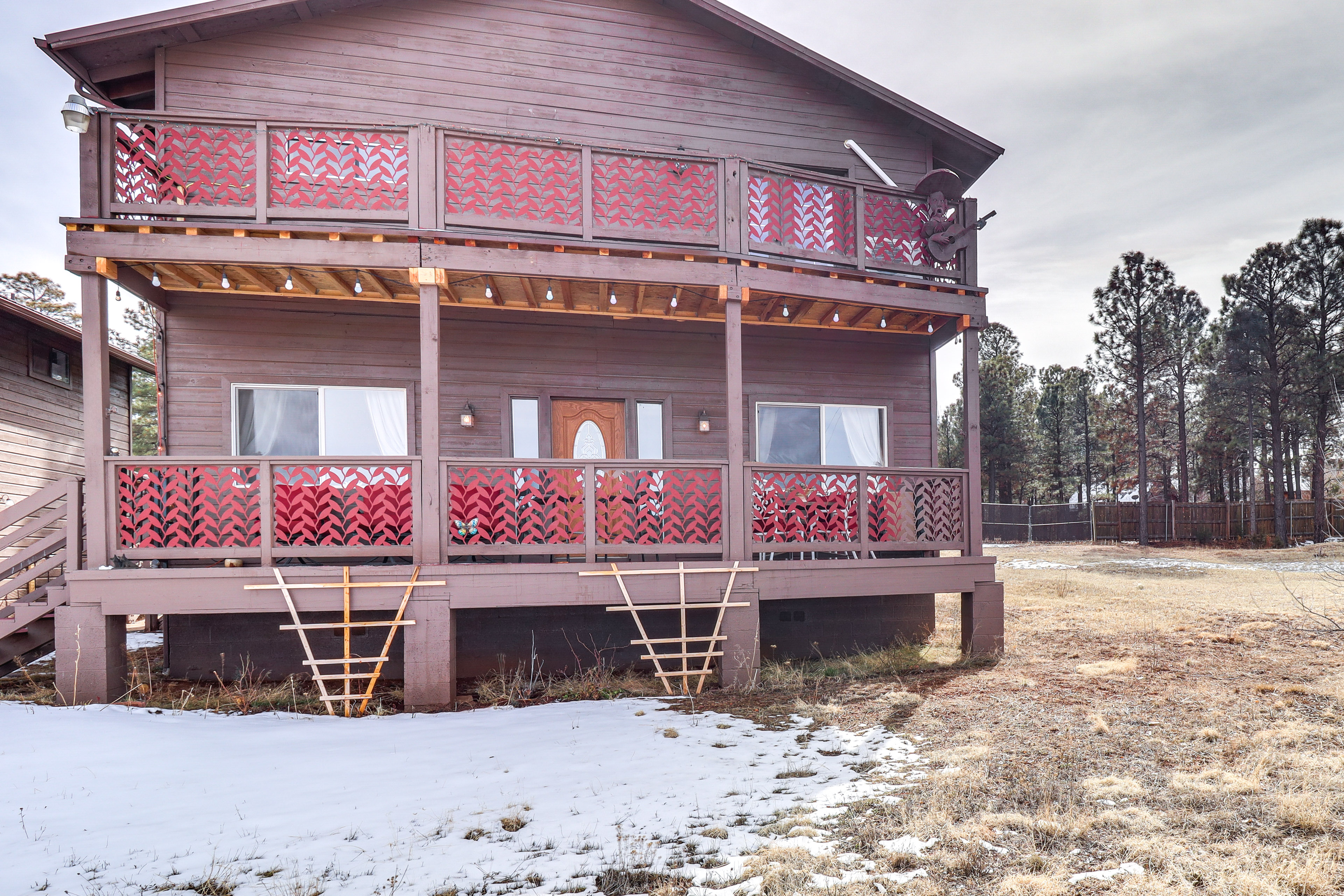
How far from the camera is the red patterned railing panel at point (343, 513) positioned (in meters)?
6.48

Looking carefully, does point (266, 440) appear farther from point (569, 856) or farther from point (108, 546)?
point (569, 856)

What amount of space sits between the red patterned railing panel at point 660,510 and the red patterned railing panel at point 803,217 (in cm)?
285

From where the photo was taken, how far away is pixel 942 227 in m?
8.05

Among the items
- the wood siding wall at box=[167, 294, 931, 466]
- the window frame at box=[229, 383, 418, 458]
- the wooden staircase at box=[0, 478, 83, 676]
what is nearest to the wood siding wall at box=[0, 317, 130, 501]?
the wood siding wall at box=[167, 294, 931, 466]

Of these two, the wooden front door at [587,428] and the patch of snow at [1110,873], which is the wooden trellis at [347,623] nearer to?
the wooden front door at [587,428]

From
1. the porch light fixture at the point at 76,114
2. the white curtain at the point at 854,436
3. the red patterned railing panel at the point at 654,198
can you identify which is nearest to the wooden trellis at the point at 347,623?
the red patterned railing panel at the point at 654,198

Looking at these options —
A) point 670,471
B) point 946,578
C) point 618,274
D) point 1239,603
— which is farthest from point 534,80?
point 1239,603

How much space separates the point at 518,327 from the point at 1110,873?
780 centimetres

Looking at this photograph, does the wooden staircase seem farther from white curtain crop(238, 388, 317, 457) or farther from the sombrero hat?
the sombrero hat

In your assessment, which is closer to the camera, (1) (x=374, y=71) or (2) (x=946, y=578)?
(2) (x=946, y=578)

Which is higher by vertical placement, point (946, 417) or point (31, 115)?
point (31, 115)

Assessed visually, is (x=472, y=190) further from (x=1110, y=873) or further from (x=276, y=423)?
(x=1110, y=873)

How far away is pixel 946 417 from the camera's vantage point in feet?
141

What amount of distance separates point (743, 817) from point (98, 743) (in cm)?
495
